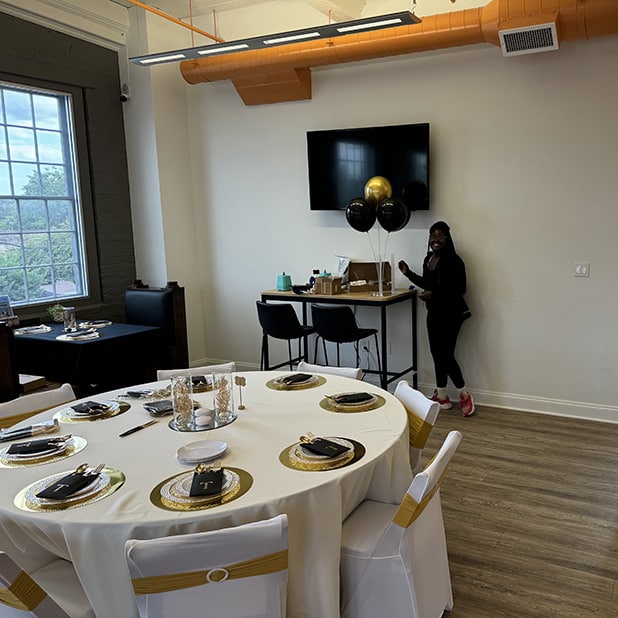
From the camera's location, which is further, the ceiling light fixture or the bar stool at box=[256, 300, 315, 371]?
the bar stool at box=[256, 300, 315, 371]

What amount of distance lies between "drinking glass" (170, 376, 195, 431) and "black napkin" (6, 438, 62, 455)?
1.46ft

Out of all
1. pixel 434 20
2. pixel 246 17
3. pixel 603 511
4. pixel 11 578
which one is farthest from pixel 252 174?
pixel 11 578

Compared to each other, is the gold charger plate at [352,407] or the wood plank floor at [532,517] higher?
the gold charger plate at [352,407]

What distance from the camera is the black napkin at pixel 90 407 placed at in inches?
101

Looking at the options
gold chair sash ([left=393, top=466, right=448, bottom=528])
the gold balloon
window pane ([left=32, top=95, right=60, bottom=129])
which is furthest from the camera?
window pane ([left=32, top=95, right=60, bottom=129])

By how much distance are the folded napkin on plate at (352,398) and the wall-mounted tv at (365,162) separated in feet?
9.07

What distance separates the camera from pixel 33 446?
219cm

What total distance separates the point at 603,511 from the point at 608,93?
2.94m

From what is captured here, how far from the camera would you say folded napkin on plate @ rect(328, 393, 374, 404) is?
8.59ft

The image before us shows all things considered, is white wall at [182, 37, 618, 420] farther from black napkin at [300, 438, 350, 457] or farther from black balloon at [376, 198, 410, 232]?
black napkin at [300, 438, 350, 457]

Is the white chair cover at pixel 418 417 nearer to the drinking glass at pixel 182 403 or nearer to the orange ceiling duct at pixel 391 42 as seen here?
the drinking glass at pixel 182 403

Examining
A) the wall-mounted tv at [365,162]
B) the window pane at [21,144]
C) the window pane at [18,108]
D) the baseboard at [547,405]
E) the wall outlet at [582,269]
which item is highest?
the window pane at [18,108]

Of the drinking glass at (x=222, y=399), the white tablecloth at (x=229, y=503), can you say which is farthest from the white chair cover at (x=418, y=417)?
the drinking glass at (x=222, y=399)

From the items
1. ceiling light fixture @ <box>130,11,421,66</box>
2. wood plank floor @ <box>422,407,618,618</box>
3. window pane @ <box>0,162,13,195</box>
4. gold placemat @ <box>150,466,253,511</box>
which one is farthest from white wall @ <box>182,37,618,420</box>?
gold placemat @ <box>150,466,253,511</box>
